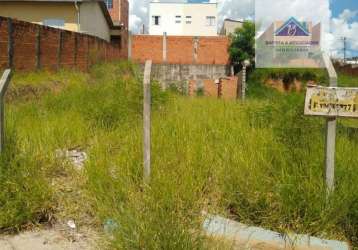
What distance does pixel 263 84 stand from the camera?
80.7ft

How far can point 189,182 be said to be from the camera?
10.7ft

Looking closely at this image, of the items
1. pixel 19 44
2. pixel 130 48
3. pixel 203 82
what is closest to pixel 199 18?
pixel 130 48

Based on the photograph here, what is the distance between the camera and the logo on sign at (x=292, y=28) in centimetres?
459

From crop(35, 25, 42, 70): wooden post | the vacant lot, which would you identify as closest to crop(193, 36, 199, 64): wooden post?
crop(35, 25, 42, 70): wooden post

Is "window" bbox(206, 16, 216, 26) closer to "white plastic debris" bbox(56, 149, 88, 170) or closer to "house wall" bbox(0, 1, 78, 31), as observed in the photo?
"house wall" bbox(0, 1, 78, 31)

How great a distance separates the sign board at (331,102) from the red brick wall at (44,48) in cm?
982

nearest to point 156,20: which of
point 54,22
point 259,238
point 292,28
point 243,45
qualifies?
point 243,45

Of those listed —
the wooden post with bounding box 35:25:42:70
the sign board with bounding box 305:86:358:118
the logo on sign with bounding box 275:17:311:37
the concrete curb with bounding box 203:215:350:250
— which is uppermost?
the wooden post with bounding box 35:25:42:70

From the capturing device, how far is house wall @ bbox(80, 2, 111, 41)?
21.9 m

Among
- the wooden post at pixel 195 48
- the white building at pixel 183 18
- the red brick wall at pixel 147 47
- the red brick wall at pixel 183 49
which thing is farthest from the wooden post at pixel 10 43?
the white building at pixel 183 18

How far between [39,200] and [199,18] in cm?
5043

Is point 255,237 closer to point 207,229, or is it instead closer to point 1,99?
point 207,229

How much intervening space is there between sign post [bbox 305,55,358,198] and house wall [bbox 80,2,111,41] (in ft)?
67.1

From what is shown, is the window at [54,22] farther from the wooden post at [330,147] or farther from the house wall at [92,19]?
the wooden post at [330,147]
